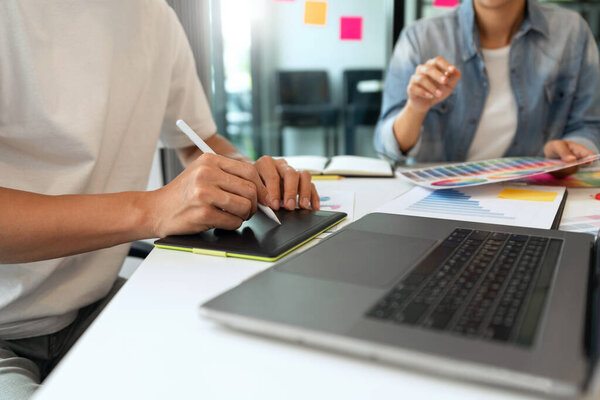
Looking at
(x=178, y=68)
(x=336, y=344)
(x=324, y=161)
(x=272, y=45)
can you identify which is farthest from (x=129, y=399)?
(x=272, y=45)

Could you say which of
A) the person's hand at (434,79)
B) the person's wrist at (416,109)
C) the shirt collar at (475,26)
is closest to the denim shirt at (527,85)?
the shirt collar at (475,26)

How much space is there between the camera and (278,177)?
73 cm

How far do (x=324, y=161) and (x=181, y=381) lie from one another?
940mm

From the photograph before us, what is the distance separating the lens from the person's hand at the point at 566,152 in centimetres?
100

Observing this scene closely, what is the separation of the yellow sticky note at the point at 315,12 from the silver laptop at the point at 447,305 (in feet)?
7.49

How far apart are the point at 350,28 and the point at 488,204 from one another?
84.5 inches

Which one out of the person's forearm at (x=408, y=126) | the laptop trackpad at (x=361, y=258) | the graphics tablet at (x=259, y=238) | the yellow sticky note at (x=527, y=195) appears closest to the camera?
the laptop trackpad at (x=361, y=258)

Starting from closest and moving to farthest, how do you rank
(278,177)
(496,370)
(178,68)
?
(496,370), (278,177), (178,68)

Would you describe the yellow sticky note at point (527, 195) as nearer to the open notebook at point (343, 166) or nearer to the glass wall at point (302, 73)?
the open notebook at point (343, 166)

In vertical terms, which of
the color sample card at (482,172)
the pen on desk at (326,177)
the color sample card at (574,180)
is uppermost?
the color sample card at (482,172)

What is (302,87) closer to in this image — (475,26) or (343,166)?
(475,26)

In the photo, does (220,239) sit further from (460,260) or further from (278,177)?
(460,260)

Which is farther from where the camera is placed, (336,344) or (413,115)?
(413,115)

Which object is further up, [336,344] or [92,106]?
[92,106]
